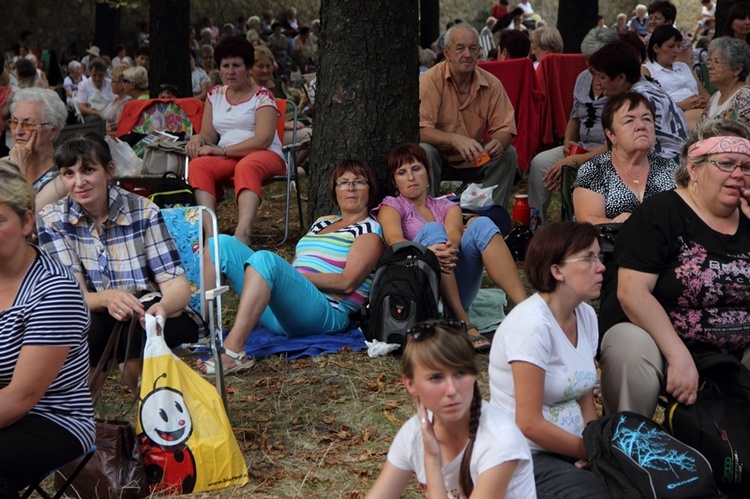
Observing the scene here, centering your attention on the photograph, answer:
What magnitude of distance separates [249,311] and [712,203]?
2.36 metres

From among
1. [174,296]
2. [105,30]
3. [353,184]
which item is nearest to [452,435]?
[174,296]

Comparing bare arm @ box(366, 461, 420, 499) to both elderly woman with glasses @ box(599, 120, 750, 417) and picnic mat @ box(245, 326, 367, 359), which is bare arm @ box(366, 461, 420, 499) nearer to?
elderly woman with glasses @ box(599, 120, 750, 417)

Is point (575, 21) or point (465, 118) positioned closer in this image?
point (465, 118)

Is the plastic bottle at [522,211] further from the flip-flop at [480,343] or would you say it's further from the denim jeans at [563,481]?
the denim jeans at [563,481]

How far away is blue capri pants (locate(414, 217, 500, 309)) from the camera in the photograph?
19.0 feet

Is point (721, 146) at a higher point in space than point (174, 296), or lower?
higher

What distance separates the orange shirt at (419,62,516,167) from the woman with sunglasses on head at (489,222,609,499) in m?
3.98

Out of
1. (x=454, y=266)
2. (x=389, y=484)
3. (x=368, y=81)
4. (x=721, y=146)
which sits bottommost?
(x=454, y=266)

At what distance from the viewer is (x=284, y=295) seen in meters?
Answer: 5.51

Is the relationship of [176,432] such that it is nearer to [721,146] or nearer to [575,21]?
[721,146]

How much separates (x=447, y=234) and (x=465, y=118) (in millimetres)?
1950

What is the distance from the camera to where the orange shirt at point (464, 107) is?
752 centimetres

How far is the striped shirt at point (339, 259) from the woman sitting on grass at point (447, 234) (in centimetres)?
13

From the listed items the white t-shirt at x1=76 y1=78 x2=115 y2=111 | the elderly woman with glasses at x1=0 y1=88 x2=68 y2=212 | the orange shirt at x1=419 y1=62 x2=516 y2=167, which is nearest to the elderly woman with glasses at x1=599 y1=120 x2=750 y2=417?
the elderly woman with glasses at x1=0 y1=88 x2=68 y2=212
